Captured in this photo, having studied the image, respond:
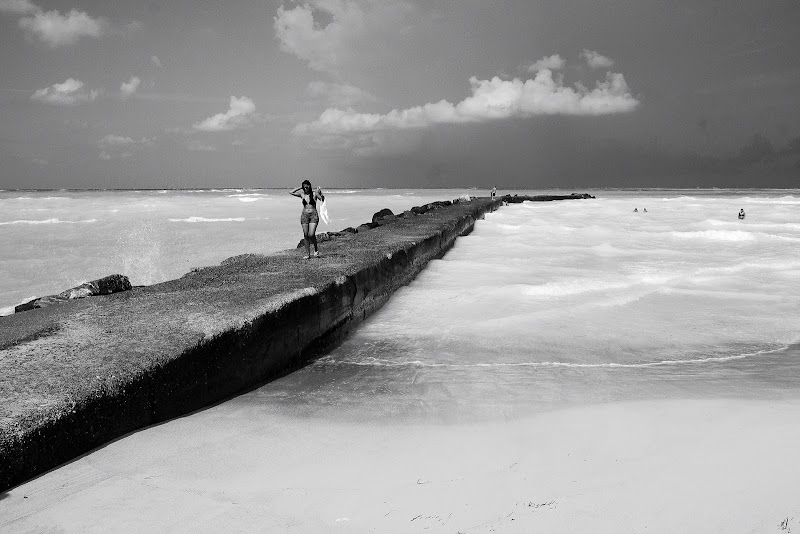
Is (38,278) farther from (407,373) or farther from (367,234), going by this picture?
(407,373)

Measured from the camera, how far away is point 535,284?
7.62 metres

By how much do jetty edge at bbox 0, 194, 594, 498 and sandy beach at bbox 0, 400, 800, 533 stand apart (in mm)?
136

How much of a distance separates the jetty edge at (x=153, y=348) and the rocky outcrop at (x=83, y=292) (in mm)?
218

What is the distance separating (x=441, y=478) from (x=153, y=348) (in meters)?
1.68

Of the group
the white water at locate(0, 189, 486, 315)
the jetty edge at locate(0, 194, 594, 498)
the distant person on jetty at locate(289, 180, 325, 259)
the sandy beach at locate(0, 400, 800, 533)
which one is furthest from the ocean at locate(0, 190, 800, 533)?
the white water at locate(0, 189, 486, 315)

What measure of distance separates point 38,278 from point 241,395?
8.37 meters

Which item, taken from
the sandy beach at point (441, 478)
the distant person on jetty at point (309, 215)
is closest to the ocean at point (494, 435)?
the sandy beach at point (441, 478)

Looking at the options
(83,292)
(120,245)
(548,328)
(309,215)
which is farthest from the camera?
(120,245)

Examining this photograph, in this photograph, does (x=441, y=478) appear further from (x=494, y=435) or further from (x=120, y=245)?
(x=120, y=245)

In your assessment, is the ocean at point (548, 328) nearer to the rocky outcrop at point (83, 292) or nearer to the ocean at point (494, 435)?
the ocean at point (494, 435)

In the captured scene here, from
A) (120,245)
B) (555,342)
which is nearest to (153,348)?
(555,342)

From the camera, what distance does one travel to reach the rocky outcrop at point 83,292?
4.57 metres

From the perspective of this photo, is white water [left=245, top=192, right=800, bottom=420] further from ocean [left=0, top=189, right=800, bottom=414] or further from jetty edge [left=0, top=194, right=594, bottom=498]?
jetty edge [left=0, top=194, right=594, bottom=498]

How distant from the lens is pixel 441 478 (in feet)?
7.95
